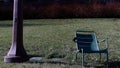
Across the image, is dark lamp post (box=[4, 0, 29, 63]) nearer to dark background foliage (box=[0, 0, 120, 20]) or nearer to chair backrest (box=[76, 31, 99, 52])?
chair backrest (box=[76, 31, 99, 52])

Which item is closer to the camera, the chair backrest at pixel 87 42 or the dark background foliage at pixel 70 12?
the chair backrest at pixel 87 42

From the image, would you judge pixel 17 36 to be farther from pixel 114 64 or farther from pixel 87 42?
pixel 114 64

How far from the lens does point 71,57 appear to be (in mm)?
11203

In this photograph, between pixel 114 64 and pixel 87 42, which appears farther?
pixel 87 42

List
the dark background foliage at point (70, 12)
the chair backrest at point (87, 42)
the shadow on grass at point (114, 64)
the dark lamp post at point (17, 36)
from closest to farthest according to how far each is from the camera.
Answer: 1. the shadow on grass at point (114, 64)
2. the chair backrest at point (87, 42)
3. the dark lamp post at point (17, 36)
4. the dark background foliage at point (70, 12)

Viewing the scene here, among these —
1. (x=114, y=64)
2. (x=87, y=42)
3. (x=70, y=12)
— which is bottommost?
(x=70, y=12)

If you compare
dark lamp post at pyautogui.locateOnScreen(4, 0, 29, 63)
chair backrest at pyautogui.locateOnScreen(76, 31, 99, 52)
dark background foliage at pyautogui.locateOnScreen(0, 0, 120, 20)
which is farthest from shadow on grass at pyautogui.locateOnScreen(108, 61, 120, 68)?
dark background foliage at pyautogui.locateOnScreen(0, 0, 120, 20)

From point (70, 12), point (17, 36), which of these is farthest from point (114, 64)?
point (70, 12)

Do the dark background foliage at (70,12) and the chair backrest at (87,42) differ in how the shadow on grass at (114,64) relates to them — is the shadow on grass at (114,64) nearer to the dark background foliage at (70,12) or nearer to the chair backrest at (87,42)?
the chair backrest at (87,42)

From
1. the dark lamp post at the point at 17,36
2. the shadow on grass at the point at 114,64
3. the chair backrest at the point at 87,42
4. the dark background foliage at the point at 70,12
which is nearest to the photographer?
the shadow on grass at the point at 114,64

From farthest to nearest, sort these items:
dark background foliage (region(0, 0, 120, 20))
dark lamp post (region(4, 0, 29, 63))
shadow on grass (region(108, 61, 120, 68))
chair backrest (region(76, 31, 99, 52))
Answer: dark background foliage (region(0, 0, 120, 20)) → dark lamp post (region(4, 0, 29, 63)) → chair backrest (region(76, 31, 99, 52)) → shadow on grass (region(108, 61, 120, 68))

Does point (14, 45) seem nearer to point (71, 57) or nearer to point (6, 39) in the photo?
point (71, 57)

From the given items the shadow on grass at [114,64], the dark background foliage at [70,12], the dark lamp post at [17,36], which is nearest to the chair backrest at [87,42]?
the shadow on grass at [114,64]

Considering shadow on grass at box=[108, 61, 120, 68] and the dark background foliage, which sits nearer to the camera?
shadow on grass at box=[108, 61, 120, 68]
